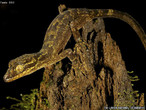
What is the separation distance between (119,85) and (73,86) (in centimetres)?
134

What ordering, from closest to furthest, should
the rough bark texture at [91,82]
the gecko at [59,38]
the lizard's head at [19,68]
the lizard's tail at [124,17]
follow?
1. the rough bark texture at [91,82]
2. the lizard's head at [19,68]
3. the gecko at [59,38]
4. the lizard's tail at [124,17]

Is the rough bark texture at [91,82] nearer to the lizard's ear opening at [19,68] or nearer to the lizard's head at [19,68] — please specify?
the lizard's head at [19,68]

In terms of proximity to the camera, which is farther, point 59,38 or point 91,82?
point 59,38

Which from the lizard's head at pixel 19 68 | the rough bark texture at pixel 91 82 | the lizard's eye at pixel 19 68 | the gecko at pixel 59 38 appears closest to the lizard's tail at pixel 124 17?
the gecko at pixel 59 38

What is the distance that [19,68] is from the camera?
476 centimetres

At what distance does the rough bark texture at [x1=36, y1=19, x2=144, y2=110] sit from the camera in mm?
4379

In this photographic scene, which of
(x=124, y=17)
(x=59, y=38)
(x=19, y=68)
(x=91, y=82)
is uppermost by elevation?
(x=124, y=17)

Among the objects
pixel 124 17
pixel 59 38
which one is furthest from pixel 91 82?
pixel 124 17

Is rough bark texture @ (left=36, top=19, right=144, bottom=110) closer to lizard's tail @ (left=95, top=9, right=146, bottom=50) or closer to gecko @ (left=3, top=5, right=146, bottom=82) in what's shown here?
gecko @ (left=3, top=5, right=146, bottom=82)

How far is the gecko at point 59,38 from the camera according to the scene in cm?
485

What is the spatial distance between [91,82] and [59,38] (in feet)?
7.66

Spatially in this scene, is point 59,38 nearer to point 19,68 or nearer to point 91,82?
point 19,68

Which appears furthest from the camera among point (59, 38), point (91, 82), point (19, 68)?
point (59, 38)

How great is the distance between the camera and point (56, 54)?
5.97 metres
